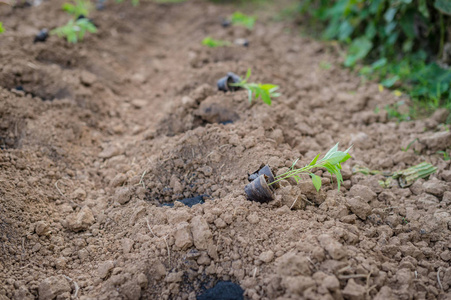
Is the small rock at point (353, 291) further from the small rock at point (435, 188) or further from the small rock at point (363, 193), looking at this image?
the small rock at point (435, 188)

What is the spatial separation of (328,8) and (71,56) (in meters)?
3.67

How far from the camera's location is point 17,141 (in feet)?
8.68

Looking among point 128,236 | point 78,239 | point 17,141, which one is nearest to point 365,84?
point 128,236

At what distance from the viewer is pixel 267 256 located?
1.71 meters

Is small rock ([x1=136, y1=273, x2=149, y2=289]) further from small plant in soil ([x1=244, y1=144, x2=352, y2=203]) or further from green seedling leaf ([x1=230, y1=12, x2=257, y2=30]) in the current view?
green seedling leaf ([x1=230, y1=12, x2=257, y2=30])

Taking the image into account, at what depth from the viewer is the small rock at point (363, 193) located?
7.08 ft

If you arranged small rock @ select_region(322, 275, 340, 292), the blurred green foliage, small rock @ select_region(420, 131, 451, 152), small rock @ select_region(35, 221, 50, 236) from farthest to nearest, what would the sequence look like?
the blurred green foliage → small rock @ select_region(420, 131, 451, 152) → small rock @ select_region(35, 221, 50, 236) → small rock @ select_region(322, 275, 340, 292)

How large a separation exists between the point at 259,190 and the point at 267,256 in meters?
0.39

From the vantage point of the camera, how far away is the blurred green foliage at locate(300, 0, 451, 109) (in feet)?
10.7

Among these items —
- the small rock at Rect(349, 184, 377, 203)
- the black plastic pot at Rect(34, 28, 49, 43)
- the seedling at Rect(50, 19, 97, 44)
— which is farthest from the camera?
the seedling at Rect(50, 19, 97, 44)

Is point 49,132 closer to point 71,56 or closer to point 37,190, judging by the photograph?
point 37,190

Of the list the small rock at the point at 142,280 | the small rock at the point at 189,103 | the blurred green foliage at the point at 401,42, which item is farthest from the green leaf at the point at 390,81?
the small rock at the point at 142,280

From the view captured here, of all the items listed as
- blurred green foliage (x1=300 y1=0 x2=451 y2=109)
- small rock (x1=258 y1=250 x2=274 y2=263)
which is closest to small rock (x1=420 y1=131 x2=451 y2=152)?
blurred green foliage (x1=300 y1=0 x2=451 y2=109)

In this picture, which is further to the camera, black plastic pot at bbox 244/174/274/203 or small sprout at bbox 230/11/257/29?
small sprout at bbox 230/11/257/29
